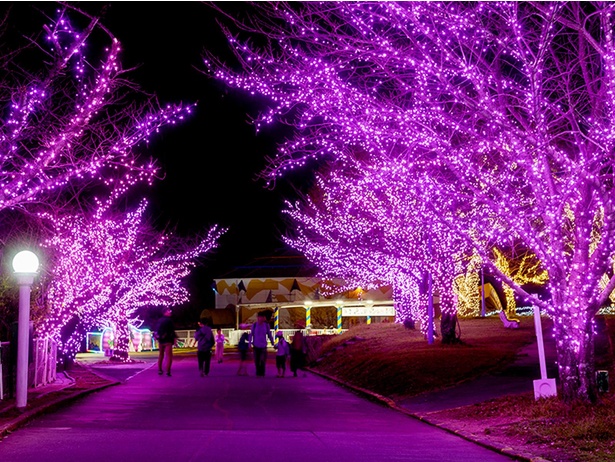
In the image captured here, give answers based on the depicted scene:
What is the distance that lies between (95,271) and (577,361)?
21.2 m

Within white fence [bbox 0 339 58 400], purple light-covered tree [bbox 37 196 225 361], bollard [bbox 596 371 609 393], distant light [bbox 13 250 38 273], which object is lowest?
bollard [bbox 596 371 609 393]

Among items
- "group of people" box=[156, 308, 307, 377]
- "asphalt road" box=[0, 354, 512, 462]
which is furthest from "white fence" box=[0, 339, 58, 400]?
"group of people" box=[156, 308, 307, 377]

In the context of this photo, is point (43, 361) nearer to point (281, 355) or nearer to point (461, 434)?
point (281, 355)

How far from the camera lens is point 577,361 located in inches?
509

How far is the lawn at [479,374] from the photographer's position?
35.9 feet

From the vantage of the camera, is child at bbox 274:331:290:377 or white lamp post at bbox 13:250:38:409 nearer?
white lamp post at bbox 13:250:38:409

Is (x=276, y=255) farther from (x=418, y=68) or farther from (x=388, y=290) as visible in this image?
(x=418, y=68)

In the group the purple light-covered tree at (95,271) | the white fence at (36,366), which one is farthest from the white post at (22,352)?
the purple light-covered tree at (95,271)

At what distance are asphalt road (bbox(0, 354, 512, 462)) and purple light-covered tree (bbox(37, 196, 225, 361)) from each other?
758cm

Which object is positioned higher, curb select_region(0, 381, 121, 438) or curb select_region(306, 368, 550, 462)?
curb select_region(0, 381, 121, 438)

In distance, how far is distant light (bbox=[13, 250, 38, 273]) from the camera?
15289 millimetres

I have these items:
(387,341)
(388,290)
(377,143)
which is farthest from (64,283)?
(388,290)

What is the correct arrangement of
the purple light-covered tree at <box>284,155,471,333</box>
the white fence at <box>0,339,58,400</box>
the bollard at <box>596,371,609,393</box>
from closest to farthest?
1. the bollard at <box>596,371,609,393</box>
2. the white fence at <box>0,339,58,400</box>
3. the purple light-covered tree at <box>284,155,471,333</box>

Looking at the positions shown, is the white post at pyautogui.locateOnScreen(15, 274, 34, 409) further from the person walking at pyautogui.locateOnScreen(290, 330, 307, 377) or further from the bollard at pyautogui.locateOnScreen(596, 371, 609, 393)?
the person walking at pyautogui.locateOnScreen(290, 330, 307, 377)
